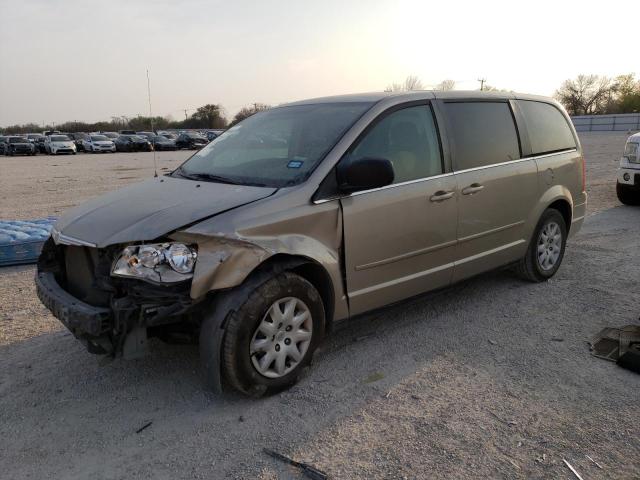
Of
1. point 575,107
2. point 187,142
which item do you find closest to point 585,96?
point 575,107

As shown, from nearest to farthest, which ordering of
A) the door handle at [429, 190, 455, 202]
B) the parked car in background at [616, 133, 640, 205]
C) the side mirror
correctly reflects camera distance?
the side mirror < the door handle at [429, 190, 455, 202] < the parked car in background at [616, 133, 640, 205]

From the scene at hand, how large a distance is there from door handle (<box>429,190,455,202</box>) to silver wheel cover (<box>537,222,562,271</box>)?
1.60m

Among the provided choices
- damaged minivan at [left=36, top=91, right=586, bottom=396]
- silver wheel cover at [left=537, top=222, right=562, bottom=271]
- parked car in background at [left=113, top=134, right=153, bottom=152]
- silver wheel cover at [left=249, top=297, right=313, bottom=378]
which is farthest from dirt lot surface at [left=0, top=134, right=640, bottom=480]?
parked car in background at [left=113, top=134, right=153, bottom=152]

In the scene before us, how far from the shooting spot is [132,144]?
143 ft

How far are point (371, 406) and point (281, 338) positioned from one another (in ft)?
2.20

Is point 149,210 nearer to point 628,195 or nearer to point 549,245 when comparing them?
point 549,245

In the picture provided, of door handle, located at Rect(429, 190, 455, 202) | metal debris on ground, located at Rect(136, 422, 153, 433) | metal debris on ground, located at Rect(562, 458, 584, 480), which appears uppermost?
door handle, located at Rect(429, 190, 455, 202)

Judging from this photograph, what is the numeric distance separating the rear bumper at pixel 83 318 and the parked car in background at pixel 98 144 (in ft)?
138

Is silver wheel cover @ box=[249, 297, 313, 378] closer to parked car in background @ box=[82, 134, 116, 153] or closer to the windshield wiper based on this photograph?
the windshield wiper

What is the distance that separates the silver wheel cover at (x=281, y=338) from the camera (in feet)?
10.5

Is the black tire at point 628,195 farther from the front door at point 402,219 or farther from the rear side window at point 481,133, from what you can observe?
the front door at point 402,219

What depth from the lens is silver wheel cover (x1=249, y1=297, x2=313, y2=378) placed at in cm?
320

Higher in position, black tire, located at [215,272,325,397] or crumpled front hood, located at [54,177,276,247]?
crumpled front hood, located at [54,177,276,247]

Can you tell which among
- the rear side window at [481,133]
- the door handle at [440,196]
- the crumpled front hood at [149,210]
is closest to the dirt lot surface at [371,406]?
the door handle at [440,196]
